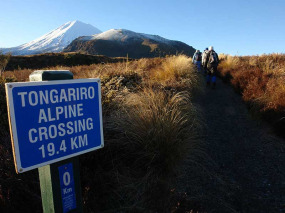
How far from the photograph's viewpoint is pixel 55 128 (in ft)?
3.96

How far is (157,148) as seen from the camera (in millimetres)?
2920

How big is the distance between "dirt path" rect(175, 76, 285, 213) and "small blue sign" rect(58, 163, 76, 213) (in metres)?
1.53

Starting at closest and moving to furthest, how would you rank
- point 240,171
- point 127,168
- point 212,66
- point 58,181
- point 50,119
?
point 50,119, point 58,181, point 127,168, point 240,171, point 212,66

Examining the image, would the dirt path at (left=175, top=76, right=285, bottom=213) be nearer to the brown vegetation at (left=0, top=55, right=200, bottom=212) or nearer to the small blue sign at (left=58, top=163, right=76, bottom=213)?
the brown vegetation at (left=0, top=55, right=200, bottom=212)

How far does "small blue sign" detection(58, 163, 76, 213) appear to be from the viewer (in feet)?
4.35

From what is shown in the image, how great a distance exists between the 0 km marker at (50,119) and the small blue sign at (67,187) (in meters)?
0.11

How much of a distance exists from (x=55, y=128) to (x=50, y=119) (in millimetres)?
61

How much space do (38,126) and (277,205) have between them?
2829 millimetres

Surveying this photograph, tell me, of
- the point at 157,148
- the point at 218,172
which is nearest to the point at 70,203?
the point at 157,148

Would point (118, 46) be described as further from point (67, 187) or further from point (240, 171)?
point (67, 187)

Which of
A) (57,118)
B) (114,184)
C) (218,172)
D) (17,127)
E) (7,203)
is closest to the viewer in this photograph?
(17,127)

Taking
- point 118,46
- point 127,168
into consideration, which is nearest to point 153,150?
point 127,168

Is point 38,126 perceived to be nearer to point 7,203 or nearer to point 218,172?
point 7,203

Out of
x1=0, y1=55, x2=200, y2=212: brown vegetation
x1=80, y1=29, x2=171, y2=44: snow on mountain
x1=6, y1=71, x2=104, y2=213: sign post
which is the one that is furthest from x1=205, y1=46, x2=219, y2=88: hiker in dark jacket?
x1=80, y1=29, x2=171, y2=44: snow on mountain
